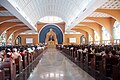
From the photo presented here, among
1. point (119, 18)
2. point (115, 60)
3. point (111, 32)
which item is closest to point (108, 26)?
point (111, 32)

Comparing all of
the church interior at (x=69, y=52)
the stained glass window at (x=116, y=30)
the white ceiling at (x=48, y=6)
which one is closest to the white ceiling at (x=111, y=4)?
the church interior at (x=69, y=52)

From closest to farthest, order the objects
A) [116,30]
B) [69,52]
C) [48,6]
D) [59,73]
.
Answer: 1. [59,73]
2. [69,52]
3. [116,30]
4. [48,6]

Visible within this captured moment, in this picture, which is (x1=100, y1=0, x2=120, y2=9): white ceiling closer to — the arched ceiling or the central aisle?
the arched ceiling

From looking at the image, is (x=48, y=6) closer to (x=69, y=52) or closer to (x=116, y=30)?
(x=116, y=30)

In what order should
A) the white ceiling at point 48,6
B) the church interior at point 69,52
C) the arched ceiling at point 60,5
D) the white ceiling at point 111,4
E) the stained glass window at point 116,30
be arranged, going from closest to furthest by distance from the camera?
the church interior at point 69,52
the arched ceiling at point 60,5
the white ceiling at point 111,4
the white ceiling at point 48,6
the stained glass window at point 116,30

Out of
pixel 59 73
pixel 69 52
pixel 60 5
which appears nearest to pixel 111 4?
pixel 69 52

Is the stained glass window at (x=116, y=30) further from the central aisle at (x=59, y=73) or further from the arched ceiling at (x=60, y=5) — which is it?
the central aisle at (x=59, y=73)

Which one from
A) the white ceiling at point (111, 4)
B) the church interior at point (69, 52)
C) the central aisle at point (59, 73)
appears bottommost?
the central aisle at point (59, 73)

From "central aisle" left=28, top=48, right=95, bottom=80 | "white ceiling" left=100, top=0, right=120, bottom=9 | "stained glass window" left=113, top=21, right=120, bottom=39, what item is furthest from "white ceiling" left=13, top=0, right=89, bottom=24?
"central aisle" left=28, top=48, right=95, bottom=80

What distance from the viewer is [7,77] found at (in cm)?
694

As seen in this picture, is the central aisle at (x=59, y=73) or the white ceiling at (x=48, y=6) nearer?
the central aisle at (x=59, y=73)

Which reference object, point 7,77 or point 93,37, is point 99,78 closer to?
point 7,77

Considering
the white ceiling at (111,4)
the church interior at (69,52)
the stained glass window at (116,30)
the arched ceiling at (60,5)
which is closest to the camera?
the church interior at (69,52)

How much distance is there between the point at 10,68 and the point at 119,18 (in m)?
18.3
